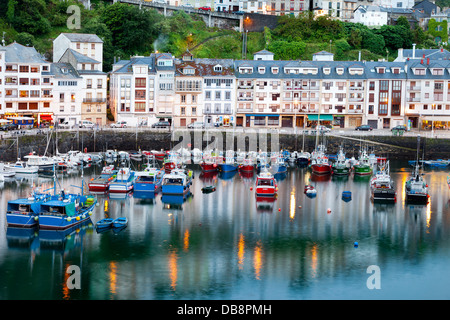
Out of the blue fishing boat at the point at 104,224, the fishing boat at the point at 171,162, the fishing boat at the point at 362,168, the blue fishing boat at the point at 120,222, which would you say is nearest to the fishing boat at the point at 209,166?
the fishing boat at the point at 171,162

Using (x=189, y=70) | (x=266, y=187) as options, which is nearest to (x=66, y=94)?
(x=189, y=70)

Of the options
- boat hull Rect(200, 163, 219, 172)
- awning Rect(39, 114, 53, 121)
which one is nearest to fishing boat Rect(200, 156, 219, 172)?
boat hull Rect(200, 163, 219, 172)

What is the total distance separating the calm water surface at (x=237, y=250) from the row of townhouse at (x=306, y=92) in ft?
92.1

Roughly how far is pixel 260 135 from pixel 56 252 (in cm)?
4033

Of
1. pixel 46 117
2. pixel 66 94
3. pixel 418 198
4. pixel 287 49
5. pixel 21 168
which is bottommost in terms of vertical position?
pixel 418 198

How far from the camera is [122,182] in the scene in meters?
54.8

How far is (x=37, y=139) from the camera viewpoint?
68.3 m

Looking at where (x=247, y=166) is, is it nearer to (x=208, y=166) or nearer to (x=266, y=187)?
(x=208, y=166)

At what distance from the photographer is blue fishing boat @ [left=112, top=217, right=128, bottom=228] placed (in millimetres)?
44531

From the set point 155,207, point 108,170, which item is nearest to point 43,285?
point 155,207

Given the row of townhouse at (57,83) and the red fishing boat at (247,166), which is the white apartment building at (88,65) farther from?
the red fishing boat at (247,166)

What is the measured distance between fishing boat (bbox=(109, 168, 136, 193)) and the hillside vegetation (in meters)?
36.2

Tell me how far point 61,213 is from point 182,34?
187 feet
